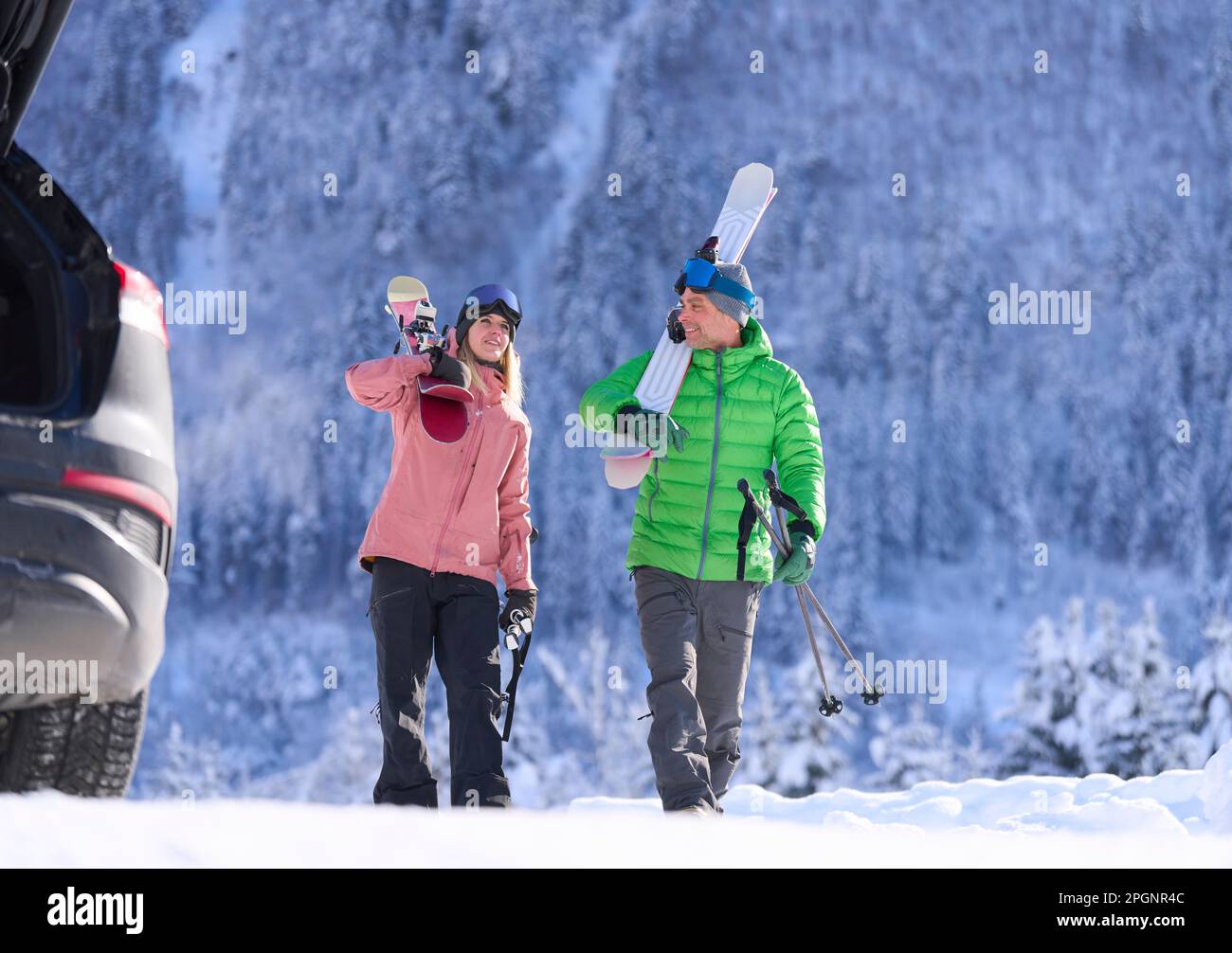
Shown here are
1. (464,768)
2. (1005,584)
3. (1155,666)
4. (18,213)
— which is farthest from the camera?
(1005,584)

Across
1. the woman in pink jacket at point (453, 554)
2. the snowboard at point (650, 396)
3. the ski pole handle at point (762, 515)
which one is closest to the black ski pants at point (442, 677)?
the woman in pink jacket at point (453, 554)

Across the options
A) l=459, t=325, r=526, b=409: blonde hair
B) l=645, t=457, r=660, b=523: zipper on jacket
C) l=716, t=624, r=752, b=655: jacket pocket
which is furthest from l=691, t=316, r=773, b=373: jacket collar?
l=716, t=624, r=752, b=655: jacket pocket

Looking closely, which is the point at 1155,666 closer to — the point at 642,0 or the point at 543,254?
the point at 543,254

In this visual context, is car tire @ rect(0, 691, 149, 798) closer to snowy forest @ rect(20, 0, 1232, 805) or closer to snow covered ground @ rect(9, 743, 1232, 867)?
snow covered ground @ rect(9, 743, 1232, 867)

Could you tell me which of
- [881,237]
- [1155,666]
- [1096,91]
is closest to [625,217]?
[881,237]

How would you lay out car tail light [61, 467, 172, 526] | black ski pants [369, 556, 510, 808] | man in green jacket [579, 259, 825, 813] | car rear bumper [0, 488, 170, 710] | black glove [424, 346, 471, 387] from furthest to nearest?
man in green jacket [579, 259, 825, 813] < black glove [424, 346, 471, 387] < black ski pants [369, 556, 510, 808] < car tail light [61, 467, 172, 526] < car rear bumper [0, 488, 170, 710]

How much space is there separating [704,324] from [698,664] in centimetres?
116

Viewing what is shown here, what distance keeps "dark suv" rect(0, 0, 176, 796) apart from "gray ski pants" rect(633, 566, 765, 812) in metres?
1.71

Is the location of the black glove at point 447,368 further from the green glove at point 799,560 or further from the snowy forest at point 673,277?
the snowy forest at point 673,277

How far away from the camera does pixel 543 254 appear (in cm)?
8969

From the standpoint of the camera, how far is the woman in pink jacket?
4.93 meters

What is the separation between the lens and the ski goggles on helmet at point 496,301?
5285 millimetres

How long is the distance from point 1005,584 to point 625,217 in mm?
30727

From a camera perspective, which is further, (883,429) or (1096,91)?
(1096,91)
